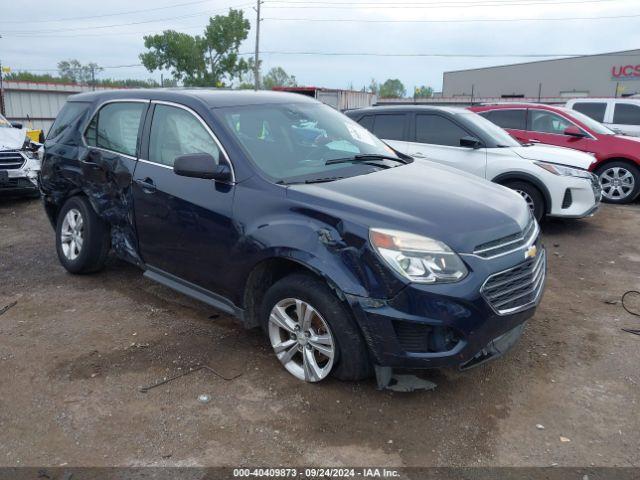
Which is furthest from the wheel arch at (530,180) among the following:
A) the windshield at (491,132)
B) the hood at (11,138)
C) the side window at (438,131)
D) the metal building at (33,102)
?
the metal building at (33,102)

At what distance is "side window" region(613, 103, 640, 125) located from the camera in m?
11.6

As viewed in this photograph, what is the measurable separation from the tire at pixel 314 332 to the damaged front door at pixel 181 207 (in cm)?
51

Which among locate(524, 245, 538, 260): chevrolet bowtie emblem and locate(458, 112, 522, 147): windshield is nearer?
locate(524, 245, 538, 260): chevrolet bowtie emblem

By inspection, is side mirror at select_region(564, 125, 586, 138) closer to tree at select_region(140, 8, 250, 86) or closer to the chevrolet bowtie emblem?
the chevrolet bowtie emblem

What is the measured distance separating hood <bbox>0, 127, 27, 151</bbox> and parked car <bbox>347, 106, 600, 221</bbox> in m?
6.27

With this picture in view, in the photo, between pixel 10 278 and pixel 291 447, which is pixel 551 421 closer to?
pixel 291 447

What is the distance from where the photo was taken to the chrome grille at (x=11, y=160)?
865 centimetres

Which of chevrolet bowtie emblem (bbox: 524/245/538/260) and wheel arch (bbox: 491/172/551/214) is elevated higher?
chevrolet bowtie emblem (bbox: 524/245/538/260)

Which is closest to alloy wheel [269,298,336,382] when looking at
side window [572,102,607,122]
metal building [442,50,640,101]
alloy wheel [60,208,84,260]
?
alloy wheel [60,208,84,260]

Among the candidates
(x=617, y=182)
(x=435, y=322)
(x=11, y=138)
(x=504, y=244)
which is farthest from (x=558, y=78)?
(x=435, y=322)

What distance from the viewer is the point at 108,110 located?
16.2ft

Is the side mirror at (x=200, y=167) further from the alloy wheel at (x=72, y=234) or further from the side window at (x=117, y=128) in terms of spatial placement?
the alloy wheel at (x=72, y=234)

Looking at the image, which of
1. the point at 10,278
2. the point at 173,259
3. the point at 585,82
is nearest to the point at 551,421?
the point at 173,259

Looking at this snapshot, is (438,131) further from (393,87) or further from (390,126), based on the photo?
(393,87)
